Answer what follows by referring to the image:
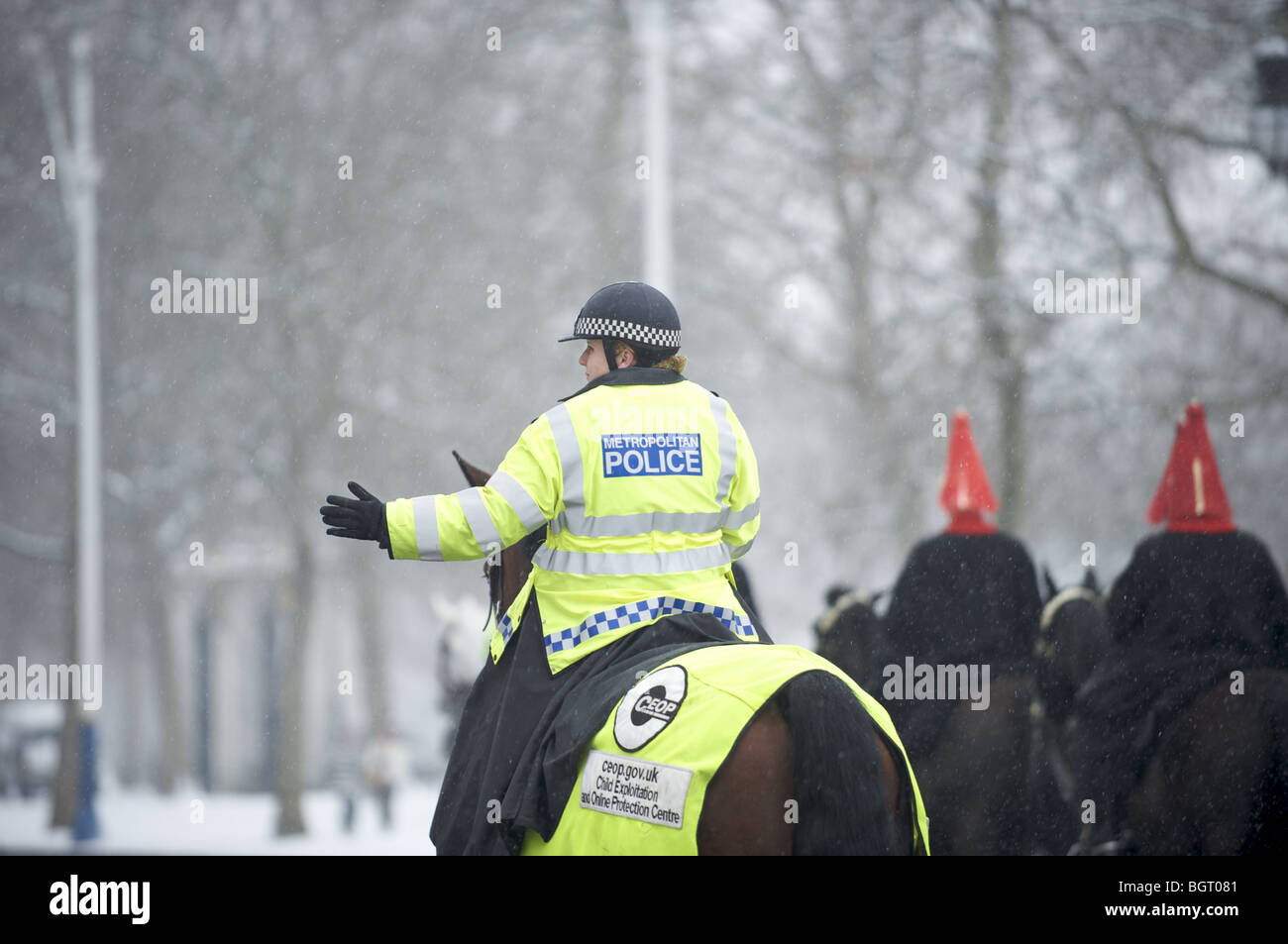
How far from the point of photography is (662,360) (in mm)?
4207

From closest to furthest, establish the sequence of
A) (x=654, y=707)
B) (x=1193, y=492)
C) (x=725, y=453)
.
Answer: (x=654, y=707) < (x=725, y=453) < (x=1193, y=492)

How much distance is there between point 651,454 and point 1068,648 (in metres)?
2.84

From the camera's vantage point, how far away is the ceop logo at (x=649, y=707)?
346 cm

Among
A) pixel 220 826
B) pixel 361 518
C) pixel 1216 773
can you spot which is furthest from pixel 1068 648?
pixel 220 826

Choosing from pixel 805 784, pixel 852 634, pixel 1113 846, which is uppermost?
pixel 852 634

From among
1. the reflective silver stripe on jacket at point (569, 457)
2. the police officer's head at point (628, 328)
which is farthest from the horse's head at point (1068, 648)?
the reflective silver stripe on jacket at point (569, 457)

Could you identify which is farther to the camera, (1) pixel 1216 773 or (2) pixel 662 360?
(1) pixel 1216 773

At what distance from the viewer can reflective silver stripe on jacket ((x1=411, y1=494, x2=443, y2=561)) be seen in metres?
3.75

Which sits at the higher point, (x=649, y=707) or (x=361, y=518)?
(x=361, y=518)

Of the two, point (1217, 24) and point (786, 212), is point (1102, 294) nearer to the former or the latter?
point (1217, 24)

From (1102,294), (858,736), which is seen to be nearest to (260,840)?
(1102,294)

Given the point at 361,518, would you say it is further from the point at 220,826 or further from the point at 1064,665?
the point at 220,826

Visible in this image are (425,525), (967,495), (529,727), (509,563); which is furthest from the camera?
(967,495)

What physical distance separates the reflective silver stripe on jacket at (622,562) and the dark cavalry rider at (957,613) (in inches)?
73.9
